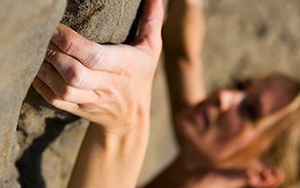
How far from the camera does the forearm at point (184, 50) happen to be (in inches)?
74.2

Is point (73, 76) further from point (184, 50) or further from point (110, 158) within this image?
point (184, 50)

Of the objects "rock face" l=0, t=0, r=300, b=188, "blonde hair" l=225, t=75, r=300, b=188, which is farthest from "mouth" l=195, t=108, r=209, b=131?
"rock face" l=0, t=0, r=300, b=188

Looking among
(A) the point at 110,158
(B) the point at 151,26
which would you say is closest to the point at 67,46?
(B) the point at 151,26

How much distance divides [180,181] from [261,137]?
32 centimetres

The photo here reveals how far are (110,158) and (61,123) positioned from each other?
13cm

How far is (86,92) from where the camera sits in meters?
0.89

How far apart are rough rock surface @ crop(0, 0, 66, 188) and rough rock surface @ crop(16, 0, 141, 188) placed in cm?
17

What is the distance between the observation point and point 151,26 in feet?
3.32

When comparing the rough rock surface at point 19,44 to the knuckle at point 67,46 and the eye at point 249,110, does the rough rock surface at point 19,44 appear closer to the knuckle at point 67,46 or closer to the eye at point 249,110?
the knuckle at point 67,46

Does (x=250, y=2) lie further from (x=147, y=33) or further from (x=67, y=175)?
(x=147, y=33)

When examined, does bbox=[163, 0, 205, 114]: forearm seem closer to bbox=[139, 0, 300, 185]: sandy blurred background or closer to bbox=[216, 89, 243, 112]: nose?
bbox=[216, 89, 243, 112]: nose

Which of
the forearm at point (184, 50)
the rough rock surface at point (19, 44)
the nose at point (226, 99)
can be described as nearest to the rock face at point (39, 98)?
the rough rock surface at point (19, 44)

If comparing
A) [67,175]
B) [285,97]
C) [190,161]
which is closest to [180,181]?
[190,161]

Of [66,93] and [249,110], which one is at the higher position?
[66,93]
